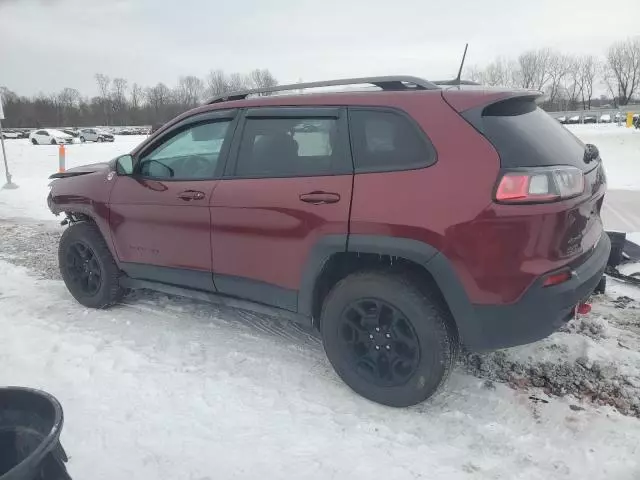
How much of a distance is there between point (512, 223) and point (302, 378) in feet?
5.42

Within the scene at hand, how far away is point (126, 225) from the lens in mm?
4059

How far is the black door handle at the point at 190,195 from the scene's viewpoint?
3.54 m

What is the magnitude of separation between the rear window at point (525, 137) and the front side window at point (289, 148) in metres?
0.86

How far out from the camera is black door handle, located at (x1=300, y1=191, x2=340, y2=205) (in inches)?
114

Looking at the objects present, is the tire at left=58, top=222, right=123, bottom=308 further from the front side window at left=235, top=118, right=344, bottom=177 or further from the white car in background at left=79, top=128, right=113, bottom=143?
the white car in background at left=79, top=128, right=113, bottom=143

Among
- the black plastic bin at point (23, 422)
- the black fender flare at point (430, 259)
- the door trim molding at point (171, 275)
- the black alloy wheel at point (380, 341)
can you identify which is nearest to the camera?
the black plastic bin at point (23, 422)

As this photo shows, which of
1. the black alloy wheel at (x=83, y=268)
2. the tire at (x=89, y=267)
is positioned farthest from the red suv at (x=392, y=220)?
the black alloy wheel at (x=83, y=268)

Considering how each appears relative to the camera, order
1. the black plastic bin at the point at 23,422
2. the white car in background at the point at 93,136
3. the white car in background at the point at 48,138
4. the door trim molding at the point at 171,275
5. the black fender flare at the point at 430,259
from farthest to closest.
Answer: the white car in background at the point at 93,136 < the white car in background at the point at 48,138 < the door trim molding at the point at 171,275 < the black fender flare at the point at 430,259 < the black plastic bin at the point at 23,422

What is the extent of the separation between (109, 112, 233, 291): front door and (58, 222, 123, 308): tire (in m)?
0.19

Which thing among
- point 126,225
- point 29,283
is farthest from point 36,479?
point 29,283

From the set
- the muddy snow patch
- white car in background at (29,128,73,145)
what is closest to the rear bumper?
the muddy snow patch

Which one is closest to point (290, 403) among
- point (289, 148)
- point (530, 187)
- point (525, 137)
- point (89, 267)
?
point (289, 148)

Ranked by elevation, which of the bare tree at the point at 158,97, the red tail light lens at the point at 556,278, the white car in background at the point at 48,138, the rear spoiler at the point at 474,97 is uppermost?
the bare tree at the point at 158,97

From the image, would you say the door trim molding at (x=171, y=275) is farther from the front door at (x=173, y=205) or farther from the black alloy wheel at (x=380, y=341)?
the black alloy wheel at (x=380, y=341)
